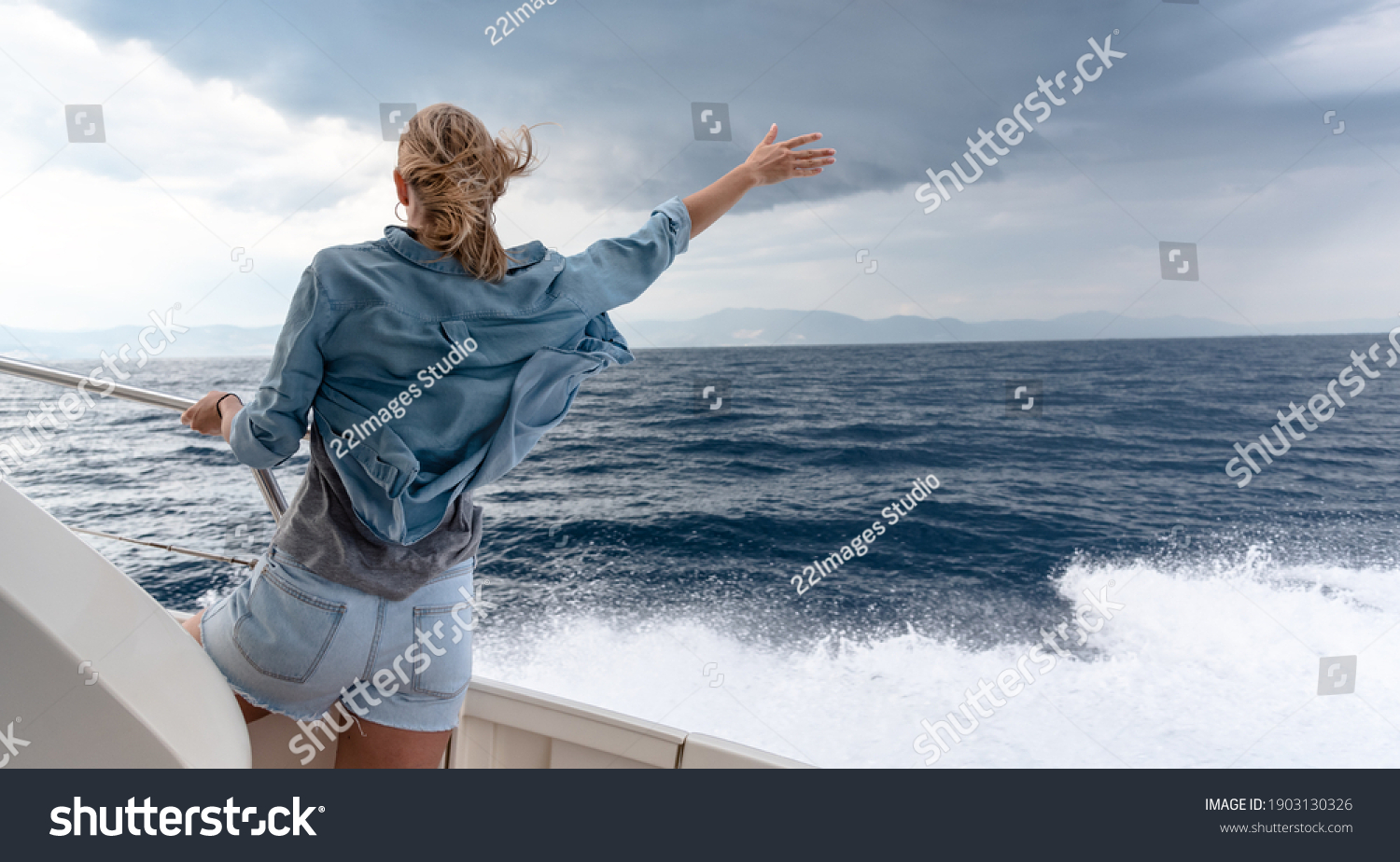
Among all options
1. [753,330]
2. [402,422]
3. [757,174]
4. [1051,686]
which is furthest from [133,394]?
[753,330]

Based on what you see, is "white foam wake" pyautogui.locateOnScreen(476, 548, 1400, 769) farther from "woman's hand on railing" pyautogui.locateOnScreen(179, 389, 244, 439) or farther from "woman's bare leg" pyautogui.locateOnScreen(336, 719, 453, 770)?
"woman's hand on railing" pyautogui.locateOnScreen(179, 389, 244, 439)

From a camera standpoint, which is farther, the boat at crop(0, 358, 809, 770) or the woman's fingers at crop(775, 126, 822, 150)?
the woman's fingers at crop(775, 126, 822, 150)

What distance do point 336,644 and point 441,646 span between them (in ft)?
0.29

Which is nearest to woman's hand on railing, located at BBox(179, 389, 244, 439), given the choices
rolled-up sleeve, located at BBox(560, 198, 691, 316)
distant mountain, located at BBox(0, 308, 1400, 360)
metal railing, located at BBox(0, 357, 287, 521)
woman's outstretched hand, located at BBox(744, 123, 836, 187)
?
metal railing, located at BBox(0, 357, 287, 521)

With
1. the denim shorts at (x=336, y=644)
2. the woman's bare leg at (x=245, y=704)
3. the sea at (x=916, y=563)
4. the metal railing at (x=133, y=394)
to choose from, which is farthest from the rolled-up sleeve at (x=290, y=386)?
the sea at (x=916, y=563)

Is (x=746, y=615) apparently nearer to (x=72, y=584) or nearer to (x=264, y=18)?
(x=72, y=584)

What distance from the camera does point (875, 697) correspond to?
16.2 ft

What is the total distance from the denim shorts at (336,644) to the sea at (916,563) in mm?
3473

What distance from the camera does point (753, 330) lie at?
730 inches

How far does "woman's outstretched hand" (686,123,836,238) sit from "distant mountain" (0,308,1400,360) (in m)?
14.6

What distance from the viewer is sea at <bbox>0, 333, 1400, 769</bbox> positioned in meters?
4.96

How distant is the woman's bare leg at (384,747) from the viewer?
64 cm

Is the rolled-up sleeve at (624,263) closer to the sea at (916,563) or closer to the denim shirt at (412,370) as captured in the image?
the denim shirt at (412,370)

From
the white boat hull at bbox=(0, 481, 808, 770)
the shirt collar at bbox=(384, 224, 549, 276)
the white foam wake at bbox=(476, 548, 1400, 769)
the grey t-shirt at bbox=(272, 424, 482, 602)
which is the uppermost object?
the shirt collar at bbox=(384, 224, 549, 276)
